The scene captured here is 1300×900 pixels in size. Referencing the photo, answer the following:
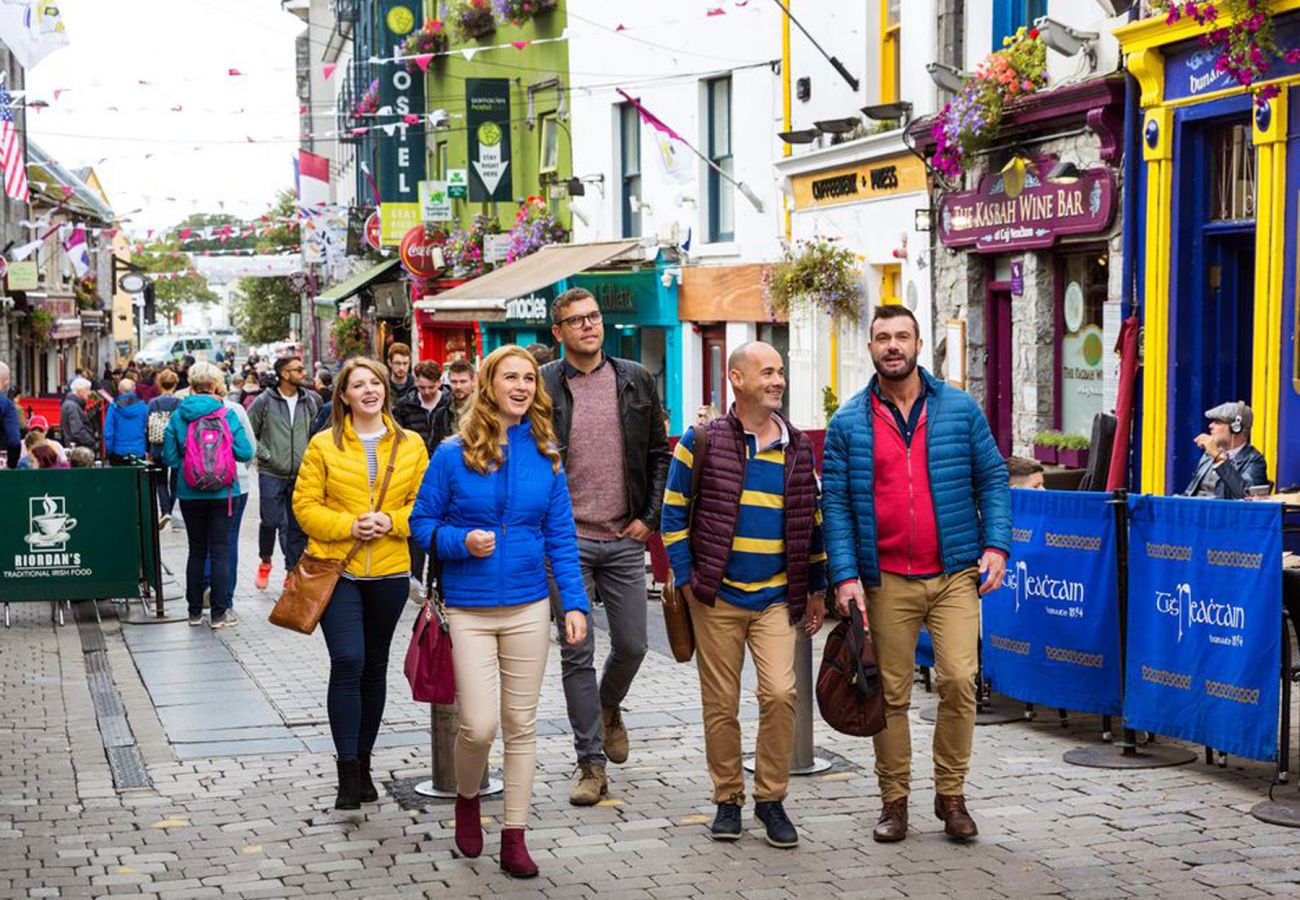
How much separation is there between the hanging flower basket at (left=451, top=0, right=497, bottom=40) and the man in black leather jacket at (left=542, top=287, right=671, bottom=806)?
25.7 meters

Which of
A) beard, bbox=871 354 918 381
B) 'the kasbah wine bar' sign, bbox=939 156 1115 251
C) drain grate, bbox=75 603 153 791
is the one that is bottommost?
drain grate, bbox=75 603 153 791

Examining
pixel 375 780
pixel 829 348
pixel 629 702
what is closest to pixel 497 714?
pixel 375 780

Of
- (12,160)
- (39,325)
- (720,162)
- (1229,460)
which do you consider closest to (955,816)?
(1229,460)

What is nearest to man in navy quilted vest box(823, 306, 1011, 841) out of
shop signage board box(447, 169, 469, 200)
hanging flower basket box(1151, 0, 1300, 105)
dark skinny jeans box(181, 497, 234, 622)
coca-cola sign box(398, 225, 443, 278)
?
hanging flower basket box(1151, 0, 1300, 105)

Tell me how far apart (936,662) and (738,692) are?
73 centimetres

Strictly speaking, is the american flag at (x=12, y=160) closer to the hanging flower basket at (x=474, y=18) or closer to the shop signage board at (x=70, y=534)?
the hanging flower basket at (x=474, y=18)

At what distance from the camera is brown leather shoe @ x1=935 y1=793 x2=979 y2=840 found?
7039 millimetres

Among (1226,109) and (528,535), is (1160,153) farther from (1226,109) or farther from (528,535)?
(528,535)

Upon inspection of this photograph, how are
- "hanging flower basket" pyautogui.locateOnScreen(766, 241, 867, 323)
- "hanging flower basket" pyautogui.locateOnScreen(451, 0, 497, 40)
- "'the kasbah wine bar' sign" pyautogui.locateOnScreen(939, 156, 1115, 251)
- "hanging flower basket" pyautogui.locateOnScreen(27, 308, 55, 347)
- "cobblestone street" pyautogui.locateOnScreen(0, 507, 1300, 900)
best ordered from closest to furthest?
1. "cobblestone street" pyautogui.locateOnScreen(0, 507, 1300, 900)
2. "'the kasbah wine bar' sign" pyautogui.locateOnScreen(939, 156, 1115, 251)
3. "hanging flower basket" pyautogui.locateOnScreen(766, 241, 867, 323)
4. "hanging flower basket" pyautogui.locateOnScreen(451, 0, 497, 40)
5. "hanging flower basket" pyautogui.locateOnScreen(27, 308, 55, 347)

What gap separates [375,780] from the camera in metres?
8.24

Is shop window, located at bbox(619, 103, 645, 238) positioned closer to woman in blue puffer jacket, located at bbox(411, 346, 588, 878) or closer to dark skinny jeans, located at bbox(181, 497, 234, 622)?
dark skinny jeans, located at bbox(181, 497, 234, 622)

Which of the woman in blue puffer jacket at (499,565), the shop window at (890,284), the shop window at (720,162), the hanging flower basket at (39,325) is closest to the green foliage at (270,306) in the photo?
the hanging flower basket at (39,325)

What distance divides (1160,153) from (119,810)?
9795mm

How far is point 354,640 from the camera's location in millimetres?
7637
